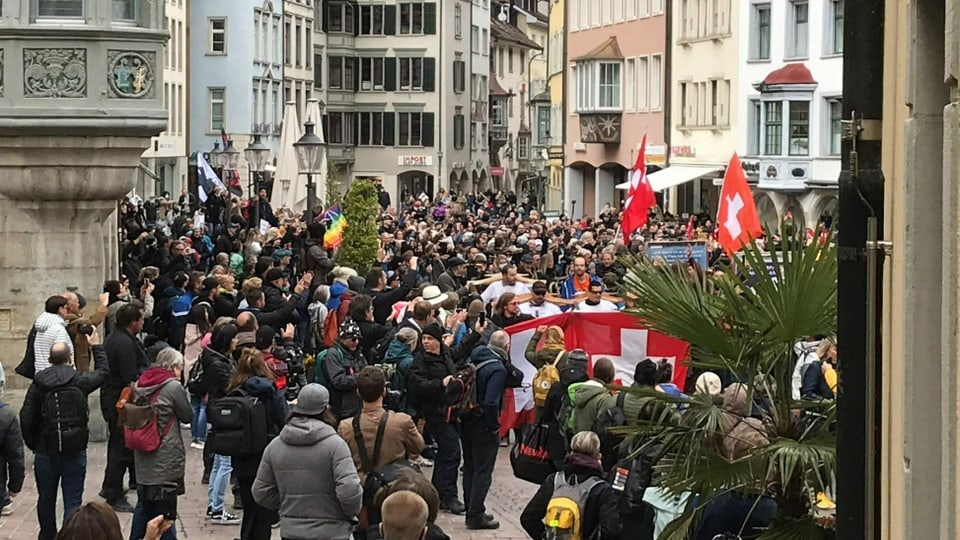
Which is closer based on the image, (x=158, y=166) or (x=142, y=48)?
(x=142, y=48)

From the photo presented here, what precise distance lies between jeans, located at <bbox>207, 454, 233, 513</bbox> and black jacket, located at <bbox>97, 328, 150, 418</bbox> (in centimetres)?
114

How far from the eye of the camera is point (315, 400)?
10.3 meters

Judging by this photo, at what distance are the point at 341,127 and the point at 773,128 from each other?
141 feet

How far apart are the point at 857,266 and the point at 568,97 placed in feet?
218

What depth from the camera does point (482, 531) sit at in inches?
571

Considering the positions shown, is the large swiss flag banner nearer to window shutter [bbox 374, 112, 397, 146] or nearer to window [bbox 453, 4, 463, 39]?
window shutter [bbox 374, 112, 397, 146]

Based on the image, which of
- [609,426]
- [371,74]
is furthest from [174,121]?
[609,426]

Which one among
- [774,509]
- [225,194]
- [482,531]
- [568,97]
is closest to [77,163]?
[482,531]

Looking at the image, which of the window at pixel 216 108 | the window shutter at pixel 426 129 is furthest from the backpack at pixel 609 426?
the window shutter at pixel 426 129

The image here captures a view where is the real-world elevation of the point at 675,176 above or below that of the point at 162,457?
above

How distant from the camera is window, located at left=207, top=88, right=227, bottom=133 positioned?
243ft

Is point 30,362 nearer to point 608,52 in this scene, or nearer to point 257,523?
point 257,523

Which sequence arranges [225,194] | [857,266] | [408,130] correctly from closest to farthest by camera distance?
[857,266] < [225,194] < [408,130]

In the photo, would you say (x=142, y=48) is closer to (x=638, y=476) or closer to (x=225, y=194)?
(x=638, y=476)
